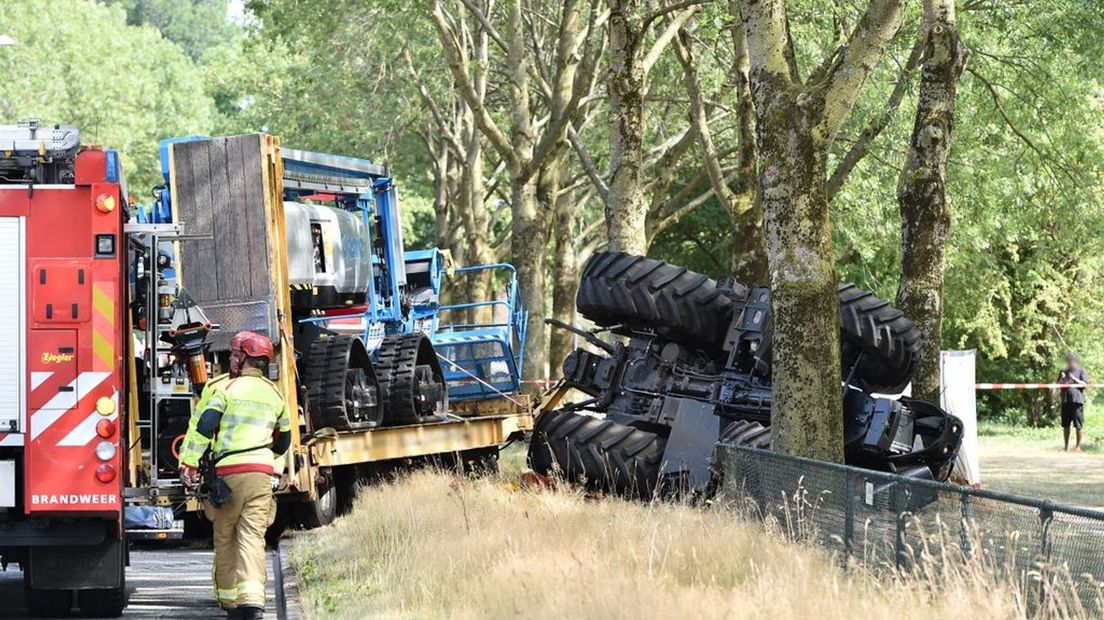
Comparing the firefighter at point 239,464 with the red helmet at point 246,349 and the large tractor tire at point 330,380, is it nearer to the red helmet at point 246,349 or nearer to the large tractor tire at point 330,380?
the red helmet at point 246,349

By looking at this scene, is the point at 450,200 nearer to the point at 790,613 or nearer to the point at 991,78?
the point at 991,78

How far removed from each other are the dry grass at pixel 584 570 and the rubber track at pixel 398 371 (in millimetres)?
2427

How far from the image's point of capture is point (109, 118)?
2307 inches

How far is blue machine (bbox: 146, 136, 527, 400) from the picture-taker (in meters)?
16.6

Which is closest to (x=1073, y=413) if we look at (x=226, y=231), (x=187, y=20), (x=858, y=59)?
(x=858, y=59)

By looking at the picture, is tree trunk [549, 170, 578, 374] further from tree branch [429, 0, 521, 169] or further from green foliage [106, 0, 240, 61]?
green foliage [106, 0, 240, 61]

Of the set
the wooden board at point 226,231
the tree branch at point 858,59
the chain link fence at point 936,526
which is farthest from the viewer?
the wooden board at point 226,231

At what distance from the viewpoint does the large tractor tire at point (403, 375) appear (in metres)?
18.2

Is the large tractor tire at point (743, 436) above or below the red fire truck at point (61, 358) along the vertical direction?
below

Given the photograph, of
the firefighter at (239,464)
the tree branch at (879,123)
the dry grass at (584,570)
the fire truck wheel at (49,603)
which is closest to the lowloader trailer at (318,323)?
the firefighter at (239,464)

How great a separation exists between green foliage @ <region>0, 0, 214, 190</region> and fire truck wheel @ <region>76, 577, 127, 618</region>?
44.3 meters

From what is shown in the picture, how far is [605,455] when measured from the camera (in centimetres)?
1686

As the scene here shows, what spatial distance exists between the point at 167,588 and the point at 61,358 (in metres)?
3.14

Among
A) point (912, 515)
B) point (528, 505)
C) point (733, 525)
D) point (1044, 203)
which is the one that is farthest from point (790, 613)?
point (1044, 203)
